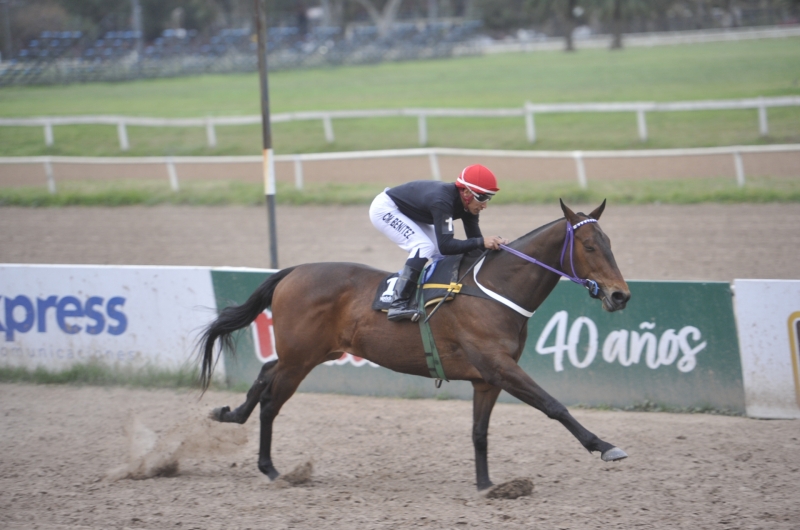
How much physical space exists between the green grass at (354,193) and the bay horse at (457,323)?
10005 mm

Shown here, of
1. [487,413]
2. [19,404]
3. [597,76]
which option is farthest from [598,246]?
[597,76]

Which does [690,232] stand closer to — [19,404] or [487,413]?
[487,413]

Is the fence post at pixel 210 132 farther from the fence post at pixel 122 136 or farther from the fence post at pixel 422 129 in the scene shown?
the fence post at pixel 422 129

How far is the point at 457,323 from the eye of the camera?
17.9 feet

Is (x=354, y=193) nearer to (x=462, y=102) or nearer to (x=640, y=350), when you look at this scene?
(x=640, y=350)

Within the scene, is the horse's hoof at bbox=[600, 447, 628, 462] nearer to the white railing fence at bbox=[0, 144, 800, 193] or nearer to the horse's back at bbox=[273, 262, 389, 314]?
the horse's back at bbox=[273, 262, 389, 314]

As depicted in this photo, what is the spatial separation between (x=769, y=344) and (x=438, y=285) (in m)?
3.23

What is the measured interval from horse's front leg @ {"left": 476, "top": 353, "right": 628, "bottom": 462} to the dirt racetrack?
45 centimetres

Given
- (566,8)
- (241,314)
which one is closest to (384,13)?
(566,8)

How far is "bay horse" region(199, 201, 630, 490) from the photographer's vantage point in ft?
16.8

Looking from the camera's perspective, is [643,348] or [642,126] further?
[642,126]

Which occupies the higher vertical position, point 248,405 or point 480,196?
point 480,196

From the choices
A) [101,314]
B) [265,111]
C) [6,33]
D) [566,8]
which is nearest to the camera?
[101,314]

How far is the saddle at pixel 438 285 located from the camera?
18.1 ft
